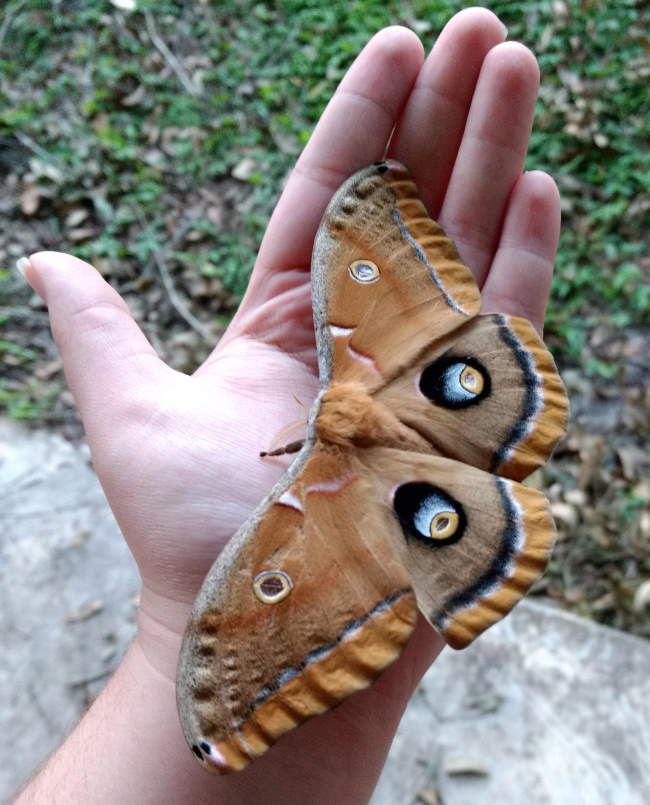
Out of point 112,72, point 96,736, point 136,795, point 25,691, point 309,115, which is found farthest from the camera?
point 112,72

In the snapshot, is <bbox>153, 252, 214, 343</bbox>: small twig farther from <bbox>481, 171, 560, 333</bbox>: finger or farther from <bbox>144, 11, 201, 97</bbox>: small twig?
<bbox>481, 171, 560, 333</bbox>: finger

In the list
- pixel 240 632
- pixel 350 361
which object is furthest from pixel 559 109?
pixel 240 632

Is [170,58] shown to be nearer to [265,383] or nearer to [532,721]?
[265,383]

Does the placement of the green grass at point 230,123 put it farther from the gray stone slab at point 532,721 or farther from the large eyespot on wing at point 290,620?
the large eyespot on wing at point 290,620

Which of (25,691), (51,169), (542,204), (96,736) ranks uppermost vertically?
(542,204)

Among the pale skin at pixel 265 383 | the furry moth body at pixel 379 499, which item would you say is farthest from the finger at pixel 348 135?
the furry moth body at pixel 379 499

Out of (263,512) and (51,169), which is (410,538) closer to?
(263,512)

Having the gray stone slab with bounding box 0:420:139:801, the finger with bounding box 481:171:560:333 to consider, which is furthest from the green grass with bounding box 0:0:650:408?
the finger with bounding box 481:171:560:333
